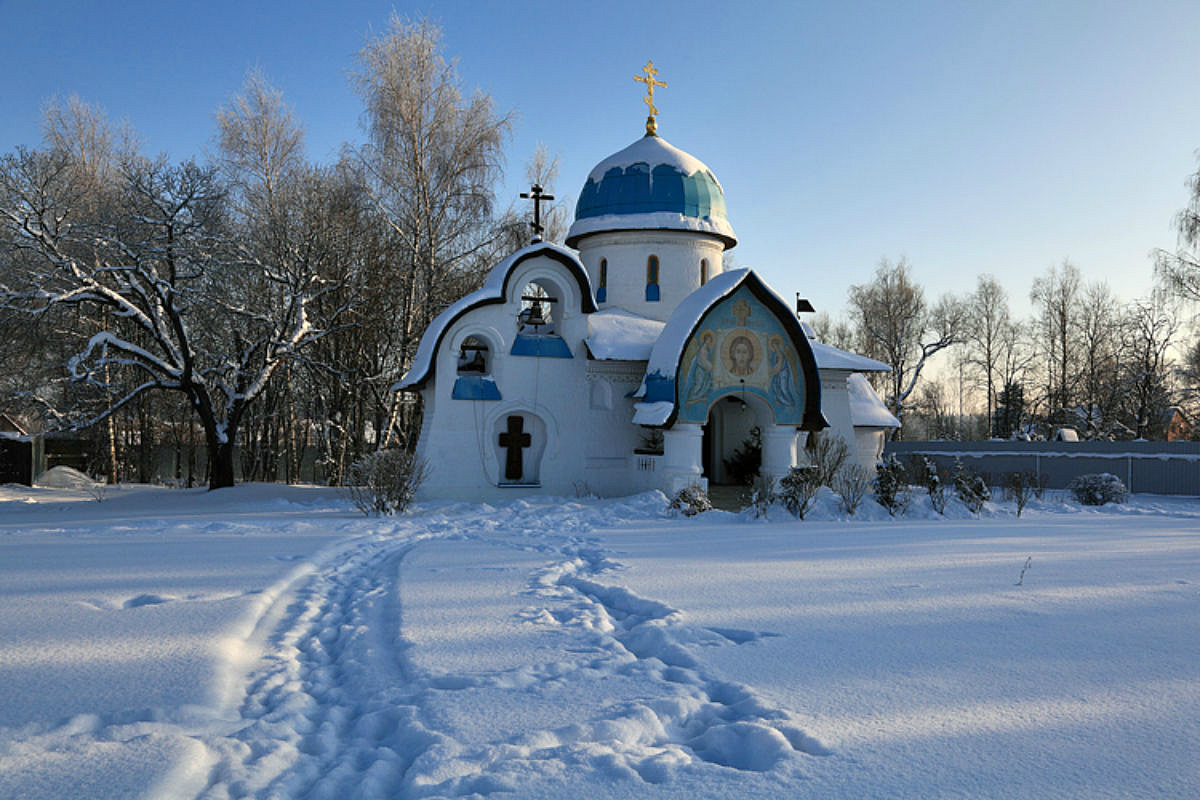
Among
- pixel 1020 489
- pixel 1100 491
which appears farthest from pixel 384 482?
pixel 1100 491

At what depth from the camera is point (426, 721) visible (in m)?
3.39

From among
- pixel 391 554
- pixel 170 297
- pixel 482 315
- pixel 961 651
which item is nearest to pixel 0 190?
pixel 170 297

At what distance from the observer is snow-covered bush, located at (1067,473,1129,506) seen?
14984 millimetres

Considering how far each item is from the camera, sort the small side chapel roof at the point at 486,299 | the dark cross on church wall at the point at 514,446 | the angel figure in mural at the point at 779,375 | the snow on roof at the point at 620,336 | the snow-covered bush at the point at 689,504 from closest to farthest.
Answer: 1. the snow-covered bush at the point at 689,504
2. the small side chapel roof at the point at 486,299
3. the angel figure in mural at the point at 779,375
4. the dark cross on church wall at the point at 514,446
5. the snow on roof at the point at 620,336

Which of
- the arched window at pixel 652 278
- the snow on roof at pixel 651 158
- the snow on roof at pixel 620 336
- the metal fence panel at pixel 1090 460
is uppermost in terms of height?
the snow on roof at pixel 651 158

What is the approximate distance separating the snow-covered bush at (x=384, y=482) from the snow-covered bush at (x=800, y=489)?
608cm

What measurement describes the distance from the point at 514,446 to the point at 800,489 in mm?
5969

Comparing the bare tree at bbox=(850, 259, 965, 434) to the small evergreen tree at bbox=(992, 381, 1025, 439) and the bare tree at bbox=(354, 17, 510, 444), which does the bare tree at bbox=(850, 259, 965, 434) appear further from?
the bare tree at bbox=(354, 17, 510, 444)

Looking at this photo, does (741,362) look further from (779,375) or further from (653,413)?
(653,413)

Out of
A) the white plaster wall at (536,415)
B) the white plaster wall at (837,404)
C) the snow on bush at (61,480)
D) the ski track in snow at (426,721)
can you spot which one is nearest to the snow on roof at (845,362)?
the white plaster wall at (837,404)

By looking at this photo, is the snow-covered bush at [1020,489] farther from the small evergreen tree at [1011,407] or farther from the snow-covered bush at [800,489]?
the small evergreen tree at [1011,407]

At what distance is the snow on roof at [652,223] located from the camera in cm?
1811

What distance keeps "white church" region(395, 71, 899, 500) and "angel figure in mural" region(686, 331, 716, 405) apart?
0.02 m

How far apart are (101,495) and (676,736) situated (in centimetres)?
1727
